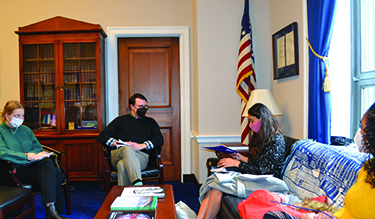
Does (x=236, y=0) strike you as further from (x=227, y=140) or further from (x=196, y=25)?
(x=227, y=140)

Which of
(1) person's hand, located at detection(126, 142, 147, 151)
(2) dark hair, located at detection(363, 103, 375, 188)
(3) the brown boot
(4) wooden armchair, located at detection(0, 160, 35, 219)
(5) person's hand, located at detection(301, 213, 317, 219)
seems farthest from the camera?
(1) person's hand, located at detection(126, 142, 147, 151)

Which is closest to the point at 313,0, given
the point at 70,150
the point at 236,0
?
the point at 236,0

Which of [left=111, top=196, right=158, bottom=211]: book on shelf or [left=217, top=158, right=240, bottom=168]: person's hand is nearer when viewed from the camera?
[left=111, top=196, right=158, bottom=211]: book on shelf

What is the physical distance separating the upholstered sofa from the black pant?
1.58 meters

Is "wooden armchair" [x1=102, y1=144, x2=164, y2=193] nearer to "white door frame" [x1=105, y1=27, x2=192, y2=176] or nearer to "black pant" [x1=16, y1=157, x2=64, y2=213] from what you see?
"black pant" [x1=16, y1=157, x2=64, y2=213]

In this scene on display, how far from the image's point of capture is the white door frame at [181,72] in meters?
4.06

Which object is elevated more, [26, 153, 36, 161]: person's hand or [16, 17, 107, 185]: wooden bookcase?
[16, 17, 107, 185]: wooden bookcase

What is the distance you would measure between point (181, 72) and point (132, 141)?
138cm

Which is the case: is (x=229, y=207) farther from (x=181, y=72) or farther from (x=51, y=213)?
(x=181, y=72)

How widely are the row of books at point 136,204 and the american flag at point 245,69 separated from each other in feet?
5.44

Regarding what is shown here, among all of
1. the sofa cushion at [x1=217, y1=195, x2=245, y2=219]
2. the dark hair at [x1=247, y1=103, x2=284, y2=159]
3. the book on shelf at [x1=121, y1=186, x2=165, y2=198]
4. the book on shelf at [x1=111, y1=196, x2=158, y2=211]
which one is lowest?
the sofa cushion at [x1=217, y1=195, x2=245, y2=219]

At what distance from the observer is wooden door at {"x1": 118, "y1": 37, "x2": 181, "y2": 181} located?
418 centimetres

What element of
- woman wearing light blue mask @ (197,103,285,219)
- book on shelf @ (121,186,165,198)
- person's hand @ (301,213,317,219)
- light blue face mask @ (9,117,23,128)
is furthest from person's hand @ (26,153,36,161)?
person's hand @ (301,213,317,219)

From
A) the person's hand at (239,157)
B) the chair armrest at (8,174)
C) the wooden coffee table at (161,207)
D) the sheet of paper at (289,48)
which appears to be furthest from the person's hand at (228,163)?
the chair armrest at (8,174)
